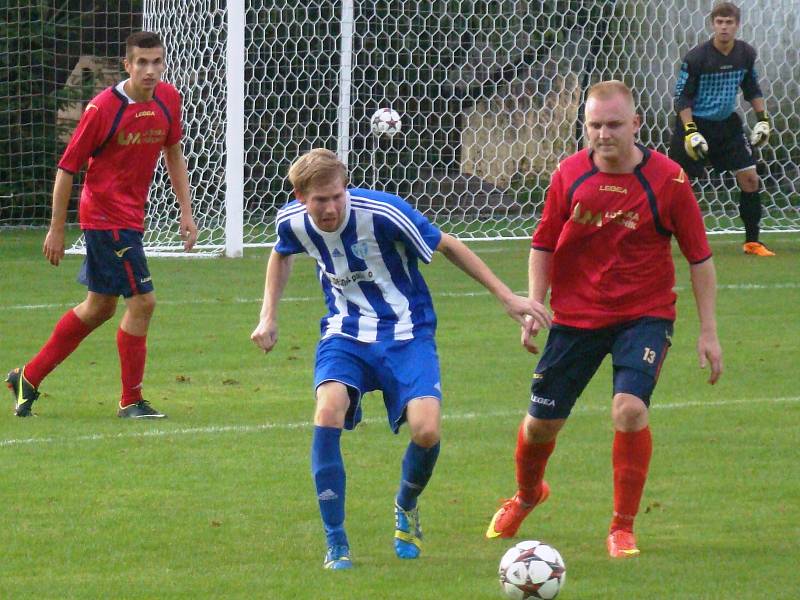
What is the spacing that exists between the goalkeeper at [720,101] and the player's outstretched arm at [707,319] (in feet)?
27.6

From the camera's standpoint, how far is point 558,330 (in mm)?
5527

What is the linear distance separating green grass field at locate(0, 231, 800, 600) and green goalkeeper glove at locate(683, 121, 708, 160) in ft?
8.57

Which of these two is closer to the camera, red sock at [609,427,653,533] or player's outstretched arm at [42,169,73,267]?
red sock at [609,427,653,533]

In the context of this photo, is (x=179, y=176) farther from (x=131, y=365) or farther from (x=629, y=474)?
(x=629, y=474)

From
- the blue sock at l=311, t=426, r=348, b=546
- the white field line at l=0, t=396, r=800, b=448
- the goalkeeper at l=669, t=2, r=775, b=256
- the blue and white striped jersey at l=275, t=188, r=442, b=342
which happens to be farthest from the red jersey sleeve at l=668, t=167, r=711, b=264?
the goalkeeper at l=669, t=2, r=775, b=256

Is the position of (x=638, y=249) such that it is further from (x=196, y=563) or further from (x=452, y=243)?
(x=196, y=563)

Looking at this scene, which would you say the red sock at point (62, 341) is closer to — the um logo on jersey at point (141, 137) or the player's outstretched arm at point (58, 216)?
the player's outstretched arm at point (58, 216)

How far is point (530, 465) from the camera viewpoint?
5625 mm

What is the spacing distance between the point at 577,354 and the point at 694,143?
8.35m

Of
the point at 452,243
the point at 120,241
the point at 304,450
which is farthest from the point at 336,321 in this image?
the point at 120,241

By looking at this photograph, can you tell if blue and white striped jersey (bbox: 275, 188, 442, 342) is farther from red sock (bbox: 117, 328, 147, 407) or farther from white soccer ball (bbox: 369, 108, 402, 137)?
white soccer ball (bbox: 369, 108, 402, 137)

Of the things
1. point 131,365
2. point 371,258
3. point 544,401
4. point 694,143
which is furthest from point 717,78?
point 371,258

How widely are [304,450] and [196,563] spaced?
1968 millimetres

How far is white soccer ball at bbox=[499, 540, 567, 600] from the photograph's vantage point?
4.62 metres
